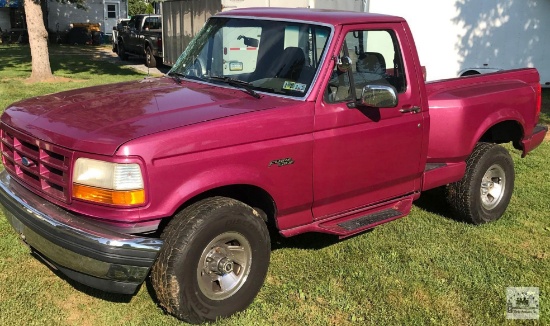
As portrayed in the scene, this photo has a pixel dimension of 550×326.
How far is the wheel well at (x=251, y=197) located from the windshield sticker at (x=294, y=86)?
0.79 metres

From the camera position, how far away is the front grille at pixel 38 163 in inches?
128

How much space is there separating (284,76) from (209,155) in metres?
1.07

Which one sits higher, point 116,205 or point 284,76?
point 284,76

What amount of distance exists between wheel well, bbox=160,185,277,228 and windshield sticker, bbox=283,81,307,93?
787 millimetres

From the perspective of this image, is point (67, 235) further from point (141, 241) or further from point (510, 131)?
point (510, 131)

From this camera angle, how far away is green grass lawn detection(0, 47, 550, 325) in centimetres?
373

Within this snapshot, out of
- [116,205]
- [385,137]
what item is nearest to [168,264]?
[116,205]

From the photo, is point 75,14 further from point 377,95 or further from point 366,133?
point 377,95

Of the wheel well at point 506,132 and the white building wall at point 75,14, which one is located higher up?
the white building wall at point 75,14

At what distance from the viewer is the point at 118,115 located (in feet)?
11.3

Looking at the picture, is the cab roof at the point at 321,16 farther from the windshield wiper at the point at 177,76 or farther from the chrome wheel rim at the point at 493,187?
the chrome wheel rim at the point at 493,187

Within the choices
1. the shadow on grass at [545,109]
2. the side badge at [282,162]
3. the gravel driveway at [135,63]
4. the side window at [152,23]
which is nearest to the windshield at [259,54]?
the side badge at [282,162]

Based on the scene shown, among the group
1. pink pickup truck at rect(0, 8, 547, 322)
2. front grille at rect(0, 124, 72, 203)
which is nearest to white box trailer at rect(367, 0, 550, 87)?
pink pickup truck at rect(0, 8, 547, 322)

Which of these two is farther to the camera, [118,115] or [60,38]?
[60,38]
